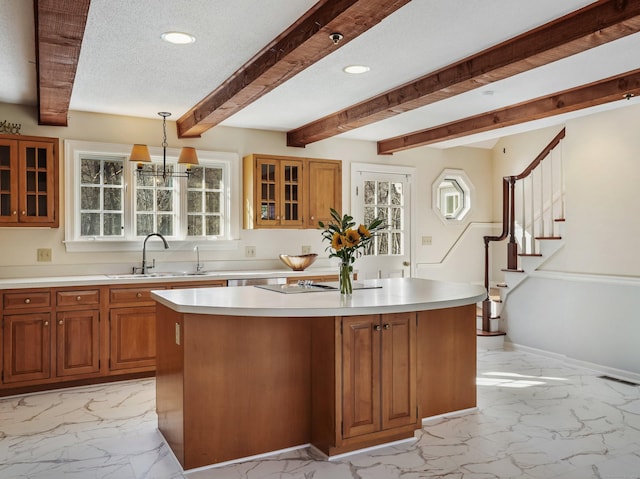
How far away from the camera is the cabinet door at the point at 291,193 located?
18.5 ft

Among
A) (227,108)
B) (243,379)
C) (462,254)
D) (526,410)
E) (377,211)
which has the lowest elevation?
(526,410)

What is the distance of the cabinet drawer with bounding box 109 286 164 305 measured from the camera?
14.9 ft

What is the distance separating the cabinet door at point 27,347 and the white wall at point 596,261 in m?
4.68

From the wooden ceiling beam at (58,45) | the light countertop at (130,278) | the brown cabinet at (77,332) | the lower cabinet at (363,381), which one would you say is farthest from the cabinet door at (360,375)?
the brown cabinet at (77,332)

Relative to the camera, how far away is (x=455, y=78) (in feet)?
12.0

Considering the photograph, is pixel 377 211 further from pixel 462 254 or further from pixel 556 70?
pixel 556 70

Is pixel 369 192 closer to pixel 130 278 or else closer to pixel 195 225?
pixel 195 225

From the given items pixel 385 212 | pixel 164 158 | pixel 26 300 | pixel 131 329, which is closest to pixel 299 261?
pixel 385 212

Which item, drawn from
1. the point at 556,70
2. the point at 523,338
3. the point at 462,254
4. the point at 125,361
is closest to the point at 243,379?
the point at 125,361

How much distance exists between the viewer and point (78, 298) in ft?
14.5

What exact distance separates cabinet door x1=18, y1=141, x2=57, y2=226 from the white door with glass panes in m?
3.25

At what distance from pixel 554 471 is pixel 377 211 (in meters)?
4.11

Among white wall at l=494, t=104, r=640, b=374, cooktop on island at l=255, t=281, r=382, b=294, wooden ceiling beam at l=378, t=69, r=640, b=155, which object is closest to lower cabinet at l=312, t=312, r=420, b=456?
cooktop on island at l=255, t=281, r=382, b=294

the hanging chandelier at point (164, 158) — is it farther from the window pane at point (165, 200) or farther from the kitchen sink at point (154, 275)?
the kitchen sink at point (154, 275)
